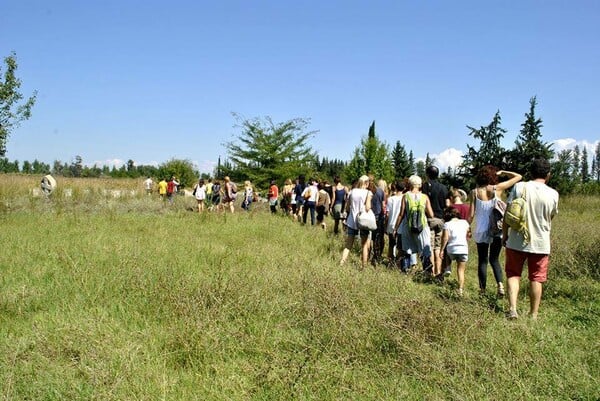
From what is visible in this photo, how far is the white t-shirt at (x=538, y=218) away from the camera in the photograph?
4984mm

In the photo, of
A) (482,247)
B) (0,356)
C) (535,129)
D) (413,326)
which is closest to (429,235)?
(482,247)

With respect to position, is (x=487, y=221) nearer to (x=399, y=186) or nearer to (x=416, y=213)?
(x=416, y=213)

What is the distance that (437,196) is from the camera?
803cm

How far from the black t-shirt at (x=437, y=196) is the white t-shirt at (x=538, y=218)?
2.88 meters

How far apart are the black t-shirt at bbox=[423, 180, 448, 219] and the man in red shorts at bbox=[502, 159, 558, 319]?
2.81m

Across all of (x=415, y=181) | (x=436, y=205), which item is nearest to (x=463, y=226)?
(x=415, y=181)

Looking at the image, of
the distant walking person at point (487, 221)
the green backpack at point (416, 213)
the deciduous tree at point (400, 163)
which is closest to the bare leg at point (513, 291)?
the distant walking person at point (487, 221)

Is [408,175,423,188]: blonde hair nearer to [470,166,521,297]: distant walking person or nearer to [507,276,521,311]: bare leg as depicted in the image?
[470,166,521,297]: distant walking person

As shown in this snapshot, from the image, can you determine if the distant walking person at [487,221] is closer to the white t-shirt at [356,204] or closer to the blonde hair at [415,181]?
the blonde hair at [415,181]

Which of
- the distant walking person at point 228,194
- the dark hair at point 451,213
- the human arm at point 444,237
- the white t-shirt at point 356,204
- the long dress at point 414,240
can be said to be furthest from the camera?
the distant walking person at point 228,194

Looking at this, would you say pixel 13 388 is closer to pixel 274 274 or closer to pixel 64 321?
pixel 64 321

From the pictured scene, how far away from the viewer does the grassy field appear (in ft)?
10.3

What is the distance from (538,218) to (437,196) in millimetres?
3017

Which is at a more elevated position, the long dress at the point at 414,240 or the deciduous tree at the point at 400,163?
the deciduous tree at the point at 400,163
